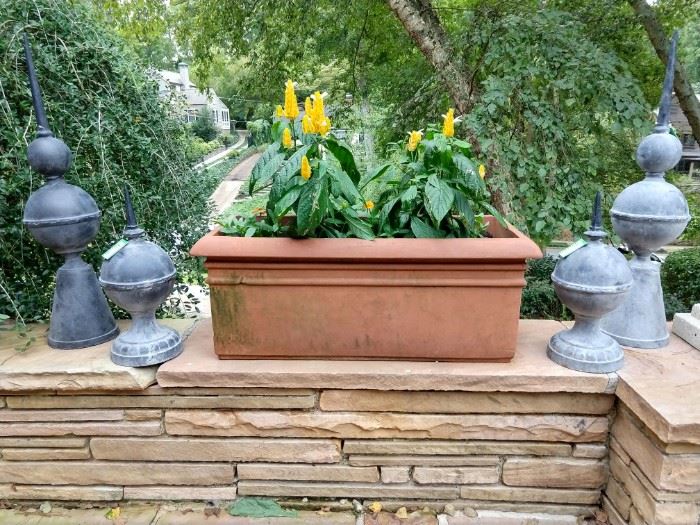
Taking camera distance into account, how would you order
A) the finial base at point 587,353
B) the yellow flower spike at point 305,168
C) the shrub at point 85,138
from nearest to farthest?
the yellow flower spike at point 305,168
the finial base at point 587,353
the shrub at point 85,138

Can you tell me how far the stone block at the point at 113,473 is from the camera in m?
1.41

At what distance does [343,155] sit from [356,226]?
0.69ft

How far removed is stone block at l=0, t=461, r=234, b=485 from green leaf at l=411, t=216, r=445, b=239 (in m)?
0.88

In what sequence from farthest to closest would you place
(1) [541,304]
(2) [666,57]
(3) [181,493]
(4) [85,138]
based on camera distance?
(1) [541,304]
(2) [666,57]
(4) [85,138]
(3) [181,493]

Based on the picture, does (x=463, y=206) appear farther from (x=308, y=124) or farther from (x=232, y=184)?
(x=232, y=184)

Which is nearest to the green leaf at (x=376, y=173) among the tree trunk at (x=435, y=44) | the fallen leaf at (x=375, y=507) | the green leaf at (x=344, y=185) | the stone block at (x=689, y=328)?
the green leaf at (x=344, y=185)

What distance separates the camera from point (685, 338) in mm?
1490

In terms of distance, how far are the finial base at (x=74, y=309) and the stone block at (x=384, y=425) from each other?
1.25 feet

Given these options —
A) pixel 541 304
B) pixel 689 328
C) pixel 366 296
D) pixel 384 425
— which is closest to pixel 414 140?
pixel 366 296

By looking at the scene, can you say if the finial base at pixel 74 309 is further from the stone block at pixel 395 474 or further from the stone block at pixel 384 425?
the stone block at pixel 395 474

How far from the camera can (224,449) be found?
1394mm

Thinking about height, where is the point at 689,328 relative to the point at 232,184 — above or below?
above

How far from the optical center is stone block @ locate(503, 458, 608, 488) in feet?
4.41

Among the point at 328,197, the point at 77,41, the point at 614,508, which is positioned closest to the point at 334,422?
the point at 328,197
